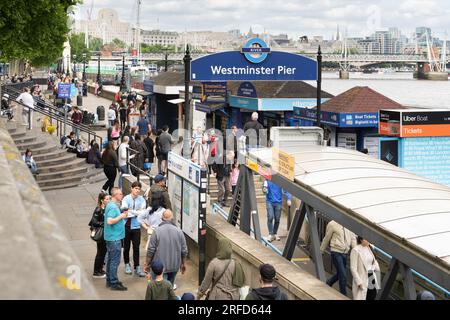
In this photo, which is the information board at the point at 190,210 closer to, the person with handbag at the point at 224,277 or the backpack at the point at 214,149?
the person with handbag at the point at 224,277

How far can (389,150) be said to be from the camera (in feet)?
54.3

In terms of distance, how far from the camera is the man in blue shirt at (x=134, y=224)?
10180 mm

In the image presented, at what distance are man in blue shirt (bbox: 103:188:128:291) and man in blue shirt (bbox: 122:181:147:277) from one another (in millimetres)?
297

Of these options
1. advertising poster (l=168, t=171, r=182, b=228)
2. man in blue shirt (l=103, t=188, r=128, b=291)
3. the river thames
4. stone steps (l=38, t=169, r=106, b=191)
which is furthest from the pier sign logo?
the river thames

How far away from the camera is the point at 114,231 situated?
966 cm

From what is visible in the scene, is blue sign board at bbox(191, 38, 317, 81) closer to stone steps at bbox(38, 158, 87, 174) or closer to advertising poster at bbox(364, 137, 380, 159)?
advertising poster at bbox(364, 137, 380, 159)

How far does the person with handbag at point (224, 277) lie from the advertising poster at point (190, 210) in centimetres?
261

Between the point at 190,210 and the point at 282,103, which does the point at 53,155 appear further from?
the point at 190,210

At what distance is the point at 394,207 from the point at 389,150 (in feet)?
29.8

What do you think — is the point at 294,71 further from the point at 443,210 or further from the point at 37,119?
the point at 37,119

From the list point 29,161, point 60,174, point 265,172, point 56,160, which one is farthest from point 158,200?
point 56,160

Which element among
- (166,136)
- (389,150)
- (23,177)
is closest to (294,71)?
(389,150)

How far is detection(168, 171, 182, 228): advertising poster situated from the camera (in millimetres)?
11391

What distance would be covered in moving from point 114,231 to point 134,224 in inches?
33.3
